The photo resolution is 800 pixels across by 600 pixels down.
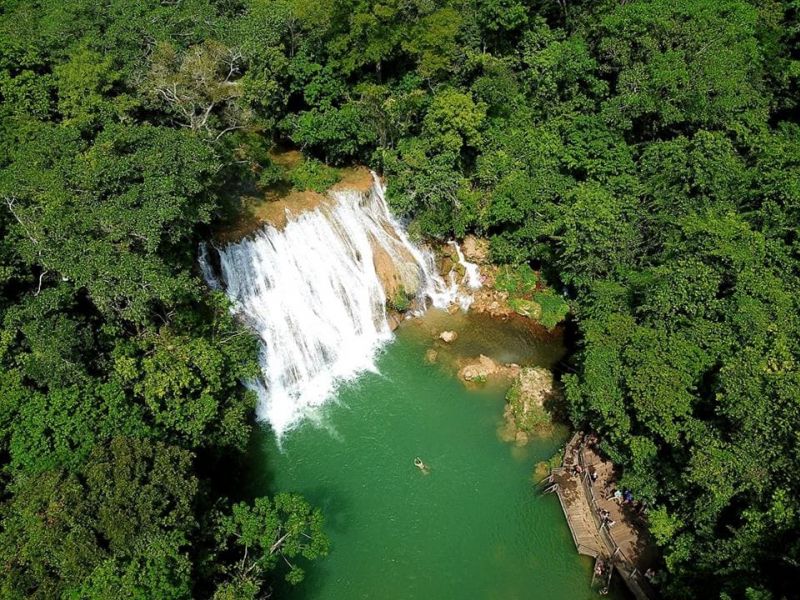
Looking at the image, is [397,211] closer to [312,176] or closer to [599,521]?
[312,176]

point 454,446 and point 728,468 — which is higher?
point 728,468

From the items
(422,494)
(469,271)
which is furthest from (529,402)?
(469,271)

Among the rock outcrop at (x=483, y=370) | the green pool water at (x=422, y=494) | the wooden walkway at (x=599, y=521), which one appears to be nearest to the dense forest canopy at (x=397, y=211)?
the wooden walkway at (x=599, y=521)

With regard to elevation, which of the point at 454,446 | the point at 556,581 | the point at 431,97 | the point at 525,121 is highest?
the point at 431,97

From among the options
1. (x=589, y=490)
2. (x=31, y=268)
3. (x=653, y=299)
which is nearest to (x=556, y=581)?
(x=589, y=490)

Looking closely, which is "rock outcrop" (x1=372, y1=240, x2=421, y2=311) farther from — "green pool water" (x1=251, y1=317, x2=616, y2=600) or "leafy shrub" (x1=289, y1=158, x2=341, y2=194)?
"leafy shrub" (x1=289, y1=158, x2=341, y2=194)

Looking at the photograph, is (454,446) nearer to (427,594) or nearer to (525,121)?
(427,594)

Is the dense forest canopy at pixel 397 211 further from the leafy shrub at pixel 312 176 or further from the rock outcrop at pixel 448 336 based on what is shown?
the rock outcrop at pixel 448 336
